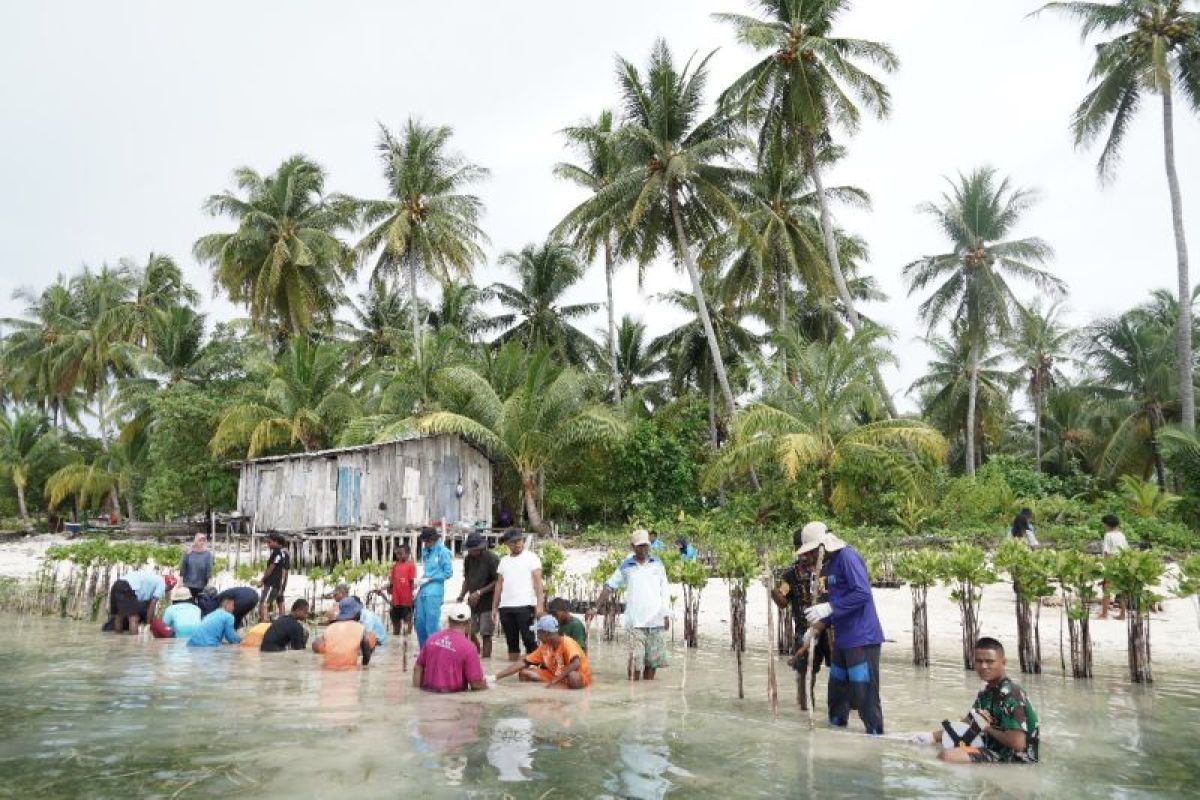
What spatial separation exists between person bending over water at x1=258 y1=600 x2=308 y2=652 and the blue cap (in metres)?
0.98

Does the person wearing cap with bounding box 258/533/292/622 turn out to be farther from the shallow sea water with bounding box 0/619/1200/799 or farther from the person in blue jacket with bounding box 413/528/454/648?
the person in blue jacket with bounding box 413/528/454/648

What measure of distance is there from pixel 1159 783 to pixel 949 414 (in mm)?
35744

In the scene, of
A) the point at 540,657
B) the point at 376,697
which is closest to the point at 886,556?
the point at 540,657

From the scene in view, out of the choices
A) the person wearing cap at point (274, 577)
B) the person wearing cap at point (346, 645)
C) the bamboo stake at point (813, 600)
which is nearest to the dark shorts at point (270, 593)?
the person wearing cap at point (274, 577)

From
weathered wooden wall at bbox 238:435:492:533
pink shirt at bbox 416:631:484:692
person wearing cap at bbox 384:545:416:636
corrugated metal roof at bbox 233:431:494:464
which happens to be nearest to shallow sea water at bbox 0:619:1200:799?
pink shirt at bbox 416:631:484:692

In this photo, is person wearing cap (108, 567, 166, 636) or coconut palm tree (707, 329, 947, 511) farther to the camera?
coconut palm tree (707, 329, 947, 511)

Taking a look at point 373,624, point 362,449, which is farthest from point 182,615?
point 362,449

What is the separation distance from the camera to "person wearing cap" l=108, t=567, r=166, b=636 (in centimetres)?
1412

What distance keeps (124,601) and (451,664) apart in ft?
26.9

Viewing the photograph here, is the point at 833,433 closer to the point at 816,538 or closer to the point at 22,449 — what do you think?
the point at 816,538

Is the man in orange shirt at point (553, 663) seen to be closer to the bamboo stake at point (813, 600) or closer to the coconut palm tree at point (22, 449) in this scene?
the bamboo stake at point (813, 600)

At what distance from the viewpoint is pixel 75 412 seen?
1861 inches

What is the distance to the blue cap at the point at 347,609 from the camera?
11094mm

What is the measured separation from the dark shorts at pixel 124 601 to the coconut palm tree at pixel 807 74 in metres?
18.1
